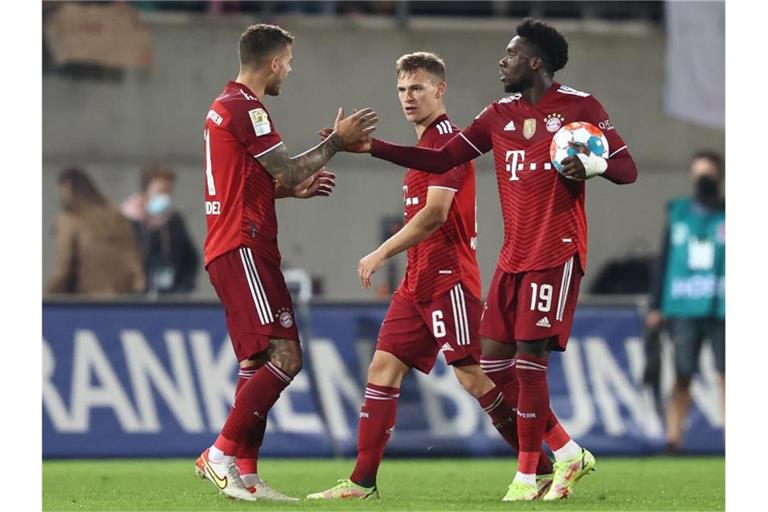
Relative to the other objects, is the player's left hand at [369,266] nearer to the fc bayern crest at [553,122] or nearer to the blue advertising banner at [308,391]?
the fc bayern crest at [553,122]

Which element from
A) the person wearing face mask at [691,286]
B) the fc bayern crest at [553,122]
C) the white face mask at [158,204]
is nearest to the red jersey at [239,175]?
the fc bayern crest at [553,122]

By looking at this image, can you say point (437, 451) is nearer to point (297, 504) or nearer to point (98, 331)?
point (98, 331)

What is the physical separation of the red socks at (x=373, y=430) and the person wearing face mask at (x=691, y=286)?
4708 millimetres

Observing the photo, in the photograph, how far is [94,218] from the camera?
52.9ft

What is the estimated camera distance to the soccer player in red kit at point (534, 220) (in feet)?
26.9

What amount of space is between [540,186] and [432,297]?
97 cm

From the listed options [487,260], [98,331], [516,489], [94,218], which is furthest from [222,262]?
[487,260]

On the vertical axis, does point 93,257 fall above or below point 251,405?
above

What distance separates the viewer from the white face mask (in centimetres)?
1584

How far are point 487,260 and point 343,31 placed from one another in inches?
119

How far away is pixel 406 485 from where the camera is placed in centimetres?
992

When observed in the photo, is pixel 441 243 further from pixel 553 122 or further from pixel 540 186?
pixel 553 122

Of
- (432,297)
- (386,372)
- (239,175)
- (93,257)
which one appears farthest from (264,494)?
(93,257)

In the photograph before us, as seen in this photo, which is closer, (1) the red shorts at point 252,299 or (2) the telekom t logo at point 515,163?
(1) the red shorts at point 252,299
